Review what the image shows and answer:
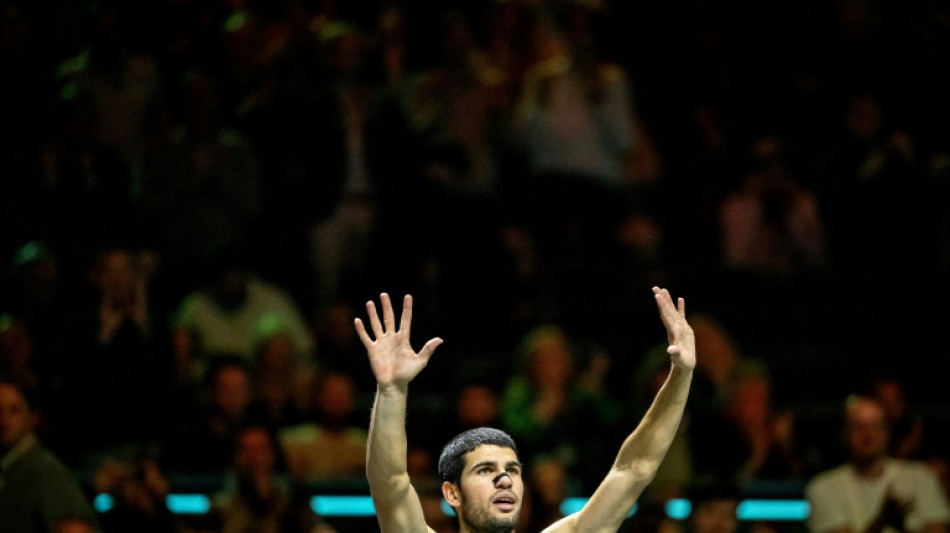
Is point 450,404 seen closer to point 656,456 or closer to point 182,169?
point 182,169

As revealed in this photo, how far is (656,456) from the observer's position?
6.11 m

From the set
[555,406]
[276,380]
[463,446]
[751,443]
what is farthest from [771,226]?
[463,446]

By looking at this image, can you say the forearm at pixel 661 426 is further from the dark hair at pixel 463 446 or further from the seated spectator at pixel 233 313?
the seated spectator at pixel 233 313

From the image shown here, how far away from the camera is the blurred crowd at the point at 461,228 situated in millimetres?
9992

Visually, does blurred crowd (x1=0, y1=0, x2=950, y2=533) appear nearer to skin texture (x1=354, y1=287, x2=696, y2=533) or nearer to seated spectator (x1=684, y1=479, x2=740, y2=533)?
seated spectator (x1=684, y1=479, x2=740, y2=533)

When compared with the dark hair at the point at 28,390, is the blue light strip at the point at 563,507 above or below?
below

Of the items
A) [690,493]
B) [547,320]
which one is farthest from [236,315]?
[690,493]

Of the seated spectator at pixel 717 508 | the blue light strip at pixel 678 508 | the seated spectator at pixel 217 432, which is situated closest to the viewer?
the seated spectator at pixel 717 508

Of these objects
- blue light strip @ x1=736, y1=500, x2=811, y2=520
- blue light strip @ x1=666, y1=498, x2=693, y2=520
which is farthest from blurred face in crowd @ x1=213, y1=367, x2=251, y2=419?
blue light strip @ x1=736, y1=500, x2=811, y2=520

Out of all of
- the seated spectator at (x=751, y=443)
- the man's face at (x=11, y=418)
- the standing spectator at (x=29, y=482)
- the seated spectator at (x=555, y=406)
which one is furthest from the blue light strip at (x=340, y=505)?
the seated spectator at (x=751, y=443)

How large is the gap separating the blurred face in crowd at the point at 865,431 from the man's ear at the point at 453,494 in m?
4.09

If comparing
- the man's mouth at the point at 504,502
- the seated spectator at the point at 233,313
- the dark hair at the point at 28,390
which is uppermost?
the seated spectator at the point at 233,313

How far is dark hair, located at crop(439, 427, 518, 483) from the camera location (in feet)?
19.8

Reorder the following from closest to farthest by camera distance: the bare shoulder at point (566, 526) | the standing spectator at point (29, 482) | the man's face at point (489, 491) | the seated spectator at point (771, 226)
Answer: the man's face at point (489, 491) < the bare shoulder at point (566, 526) < the standing spectator at point (29, 482) < the seated spectator at point (771, 226)
